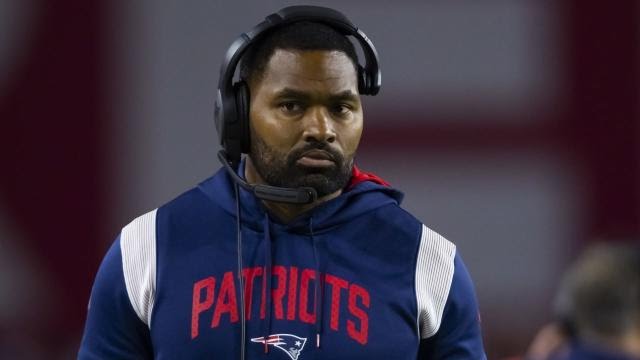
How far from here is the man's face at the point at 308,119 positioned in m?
2.01

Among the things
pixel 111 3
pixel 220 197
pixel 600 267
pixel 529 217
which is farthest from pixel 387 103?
pixel 600 267

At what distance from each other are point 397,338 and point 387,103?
6.95ft

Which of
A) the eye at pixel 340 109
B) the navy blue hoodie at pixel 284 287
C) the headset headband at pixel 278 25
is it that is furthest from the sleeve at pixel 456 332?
the headset headband at pixel 278 25

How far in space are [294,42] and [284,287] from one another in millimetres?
313

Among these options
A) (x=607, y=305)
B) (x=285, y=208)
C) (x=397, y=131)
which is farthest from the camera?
(x=397, y=131)

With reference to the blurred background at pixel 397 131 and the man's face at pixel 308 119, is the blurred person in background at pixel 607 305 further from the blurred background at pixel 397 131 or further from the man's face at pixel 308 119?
the blurred background at pixel 397 131

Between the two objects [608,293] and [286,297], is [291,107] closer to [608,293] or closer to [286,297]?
[286,297]

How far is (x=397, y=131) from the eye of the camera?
4.10 m

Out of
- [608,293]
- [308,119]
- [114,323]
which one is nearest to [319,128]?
[308,119]

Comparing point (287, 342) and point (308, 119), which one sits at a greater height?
point (308, 119)

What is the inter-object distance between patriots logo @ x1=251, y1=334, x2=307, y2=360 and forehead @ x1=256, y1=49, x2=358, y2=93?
1.03 feet

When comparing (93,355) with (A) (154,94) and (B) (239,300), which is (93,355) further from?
(A) (154,94)

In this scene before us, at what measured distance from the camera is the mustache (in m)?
2.00

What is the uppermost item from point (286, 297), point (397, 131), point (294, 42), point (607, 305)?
point (294, 42)
